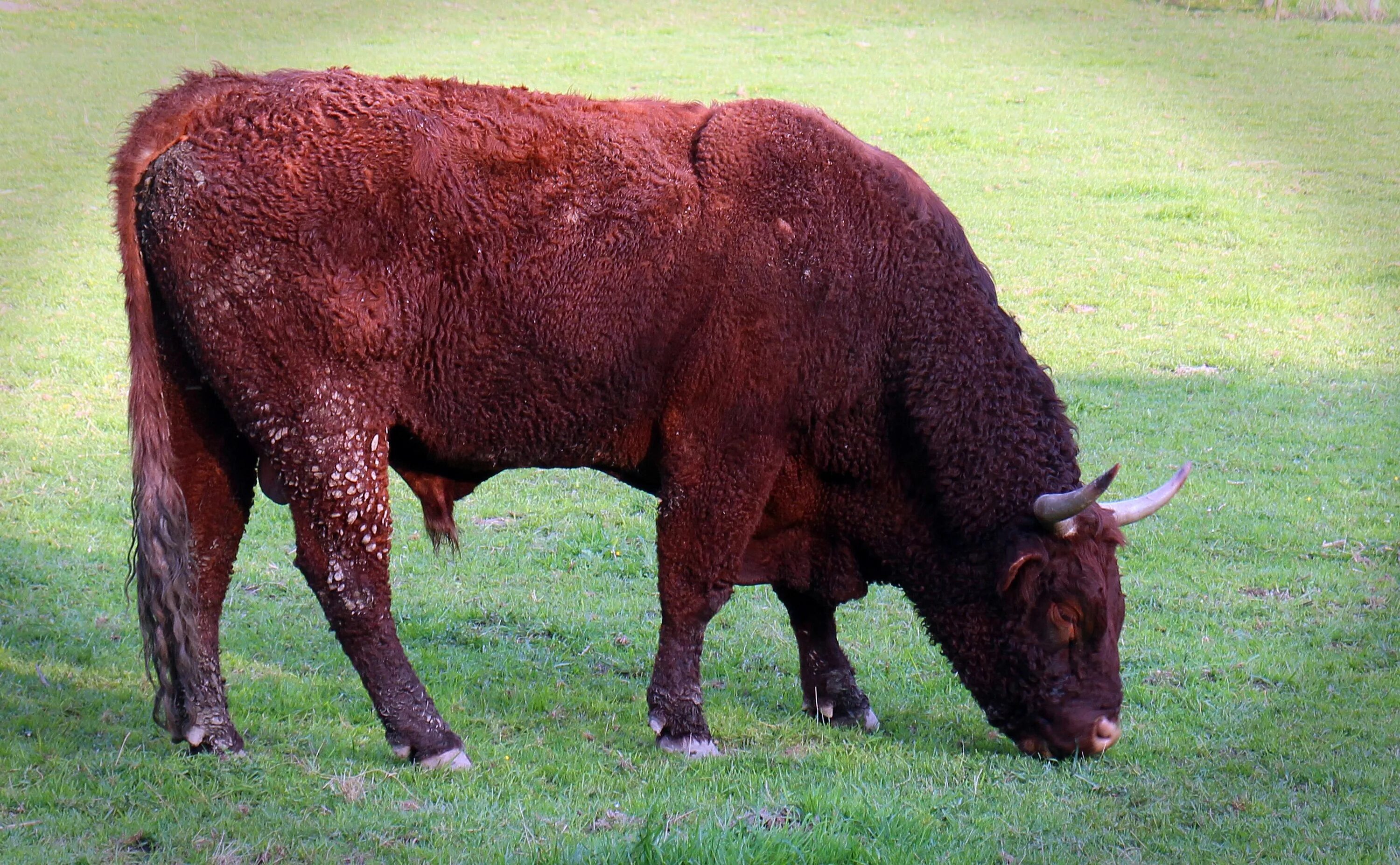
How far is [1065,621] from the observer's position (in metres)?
5.82

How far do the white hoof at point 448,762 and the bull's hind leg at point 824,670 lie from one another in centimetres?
163

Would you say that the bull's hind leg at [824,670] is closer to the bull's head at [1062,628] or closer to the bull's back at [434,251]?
the bull's head at [1062,628]

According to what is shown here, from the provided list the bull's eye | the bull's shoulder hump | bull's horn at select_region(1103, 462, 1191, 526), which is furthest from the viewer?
the bull's shoulder hump

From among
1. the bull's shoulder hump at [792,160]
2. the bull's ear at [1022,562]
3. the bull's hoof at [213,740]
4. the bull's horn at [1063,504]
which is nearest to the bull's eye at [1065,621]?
the bull's ear at [1022,562]

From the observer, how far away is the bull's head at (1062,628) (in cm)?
577

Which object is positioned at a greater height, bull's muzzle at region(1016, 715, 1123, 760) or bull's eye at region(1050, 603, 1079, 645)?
bull's eye at region(1050, 603, 1079, 645)

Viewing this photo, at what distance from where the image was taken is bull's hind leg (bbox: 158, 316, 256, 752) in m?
5.54

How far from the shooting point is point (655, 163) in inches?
231

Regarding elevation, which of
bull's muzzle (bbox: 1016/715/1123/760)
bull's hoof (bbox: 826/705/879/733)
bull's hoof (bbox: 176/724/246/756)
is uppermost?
bull's muzzle (bbox: 1016/715/1123/760)

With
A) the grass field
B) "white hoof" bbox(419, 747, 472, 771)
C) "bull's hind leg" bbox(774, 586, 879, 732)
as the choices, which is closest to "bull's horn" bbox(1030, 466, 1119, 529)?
the grass field

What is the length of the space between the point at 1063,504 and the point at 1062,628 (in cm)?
56

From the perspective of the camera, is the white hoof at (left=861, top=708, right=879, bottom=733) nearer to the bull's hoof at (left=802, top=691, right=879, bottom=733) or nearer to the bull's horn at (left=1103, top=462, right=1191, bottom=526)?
the bull's hoof at (left=802, top=691, right=879, bottom=733)

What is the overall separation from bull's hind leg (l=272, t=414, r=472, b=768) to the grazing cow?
0.4 inches

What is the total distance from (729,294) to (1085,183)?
41.6 ft
